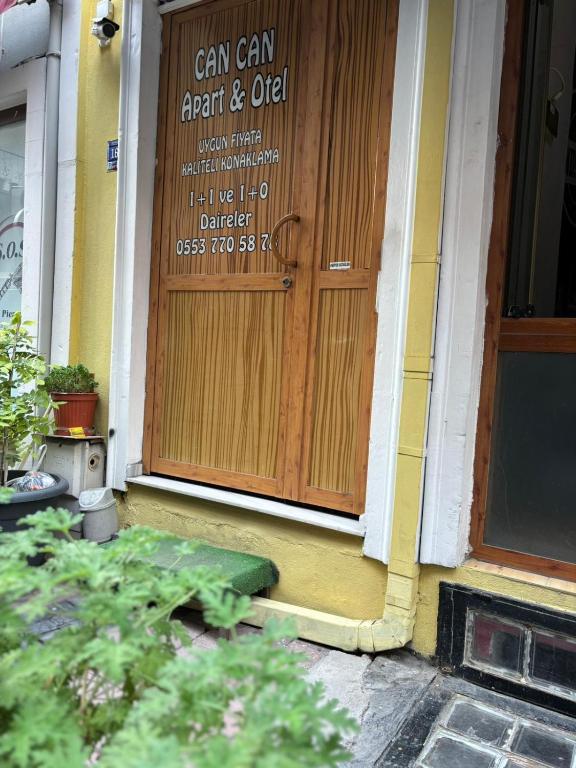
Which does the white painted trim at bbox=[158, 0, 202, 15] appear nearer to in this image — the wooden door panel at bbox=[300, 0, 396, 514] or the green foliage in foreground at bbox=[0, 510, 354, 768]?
the wooden door panel at bbox=[300, 0, 396, 514]

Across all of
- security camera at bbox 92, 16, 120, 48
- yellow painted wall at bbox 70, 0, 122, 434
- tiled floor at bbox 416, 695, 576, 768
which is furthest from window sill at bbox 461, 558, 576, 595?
security camera at bbox 92, 16, 120, 48

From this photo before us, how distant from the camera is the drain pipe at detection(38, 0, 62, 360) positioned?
14.3 ft

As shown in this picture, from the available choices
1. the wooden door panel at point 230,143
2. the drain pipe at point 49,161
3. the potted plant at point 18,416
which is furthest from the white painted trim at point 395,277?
the drain pipe at point 49,161

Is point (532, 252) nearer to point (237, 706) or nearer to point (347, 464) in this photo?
point (347, 464)

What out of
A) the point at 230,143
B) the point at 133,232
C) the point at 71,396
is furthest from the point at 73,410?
the point at 230,143

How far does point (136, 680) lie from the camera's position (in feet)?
4.41

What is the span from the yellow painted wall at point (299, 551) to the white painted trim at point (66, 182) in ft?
4.57

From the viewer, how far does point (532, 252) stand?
2936mm

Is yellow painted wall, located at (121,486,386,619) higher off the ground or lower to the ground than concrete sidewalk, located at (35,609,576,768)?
higher

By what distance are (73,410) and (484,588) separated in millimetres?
2601

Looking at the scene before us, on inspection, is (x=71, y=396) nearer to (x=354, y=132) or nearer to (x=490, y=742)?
(x=354, y=132)

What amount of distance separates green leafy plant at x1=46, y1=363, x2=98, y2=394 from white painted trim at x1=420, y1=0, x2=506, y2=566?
2287mm

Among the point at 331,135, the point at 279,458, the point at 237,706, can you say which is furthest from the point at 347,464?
the point at 237,706

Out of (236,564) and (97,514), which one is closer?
(236,564)
